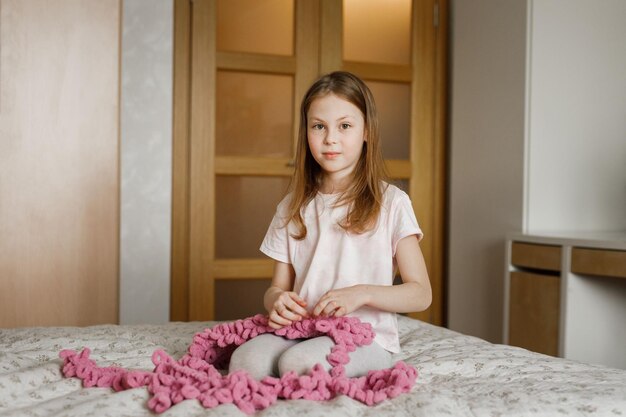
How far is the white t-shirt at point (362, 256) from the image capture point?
1458 mm

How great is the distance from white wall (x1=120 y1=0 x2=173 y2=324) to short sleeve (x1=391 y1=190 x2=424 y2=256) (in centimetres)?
165

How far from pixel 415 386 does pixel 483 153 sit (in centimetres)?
202

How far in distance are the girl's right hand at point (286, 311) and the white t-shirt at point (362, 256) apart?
0.15m

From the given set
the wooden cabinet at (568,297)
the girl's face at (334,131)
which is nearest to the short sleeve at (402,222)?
the girl's face at (334,131)

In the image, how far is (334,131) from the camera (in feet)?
4.96

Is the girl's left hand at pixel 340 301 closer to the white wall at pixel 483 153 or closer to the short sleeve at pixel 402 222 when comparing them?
the short sleeve at pixel 402 222

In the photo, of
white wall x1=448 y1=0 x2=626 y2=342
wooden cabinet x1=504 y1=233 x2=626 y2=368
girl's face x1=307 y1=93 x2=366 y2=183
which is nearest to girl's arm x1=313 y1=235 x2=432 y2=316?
girl's face x1=307 y1=93 x2=366 y2=183

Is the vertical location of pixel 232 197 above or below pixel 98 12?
below

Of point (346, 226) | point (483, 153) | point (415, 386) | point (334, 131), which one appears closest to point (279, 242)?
point (346, 226)

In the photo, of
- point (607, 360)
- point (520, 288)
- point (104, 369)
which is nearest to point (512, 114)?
point (520, 288)

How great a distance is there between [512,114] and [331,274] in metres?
1.61

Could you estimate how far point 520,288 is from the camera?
2604mm

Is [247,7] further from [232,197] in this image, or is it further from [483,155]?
[483,155]

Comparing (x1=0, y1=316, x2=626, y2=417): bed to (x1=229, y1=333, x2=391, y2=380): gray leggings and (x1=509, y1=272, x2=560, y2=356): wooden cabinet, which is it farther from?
(x1=509, y1=272, x2=560, y2=356): wooden cabinet
